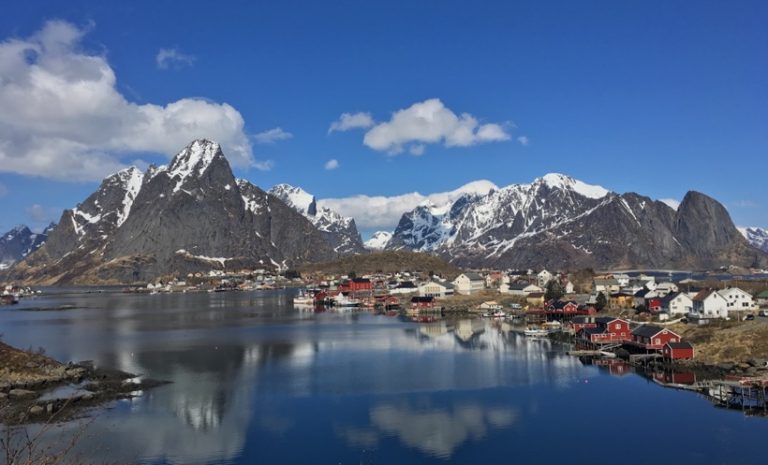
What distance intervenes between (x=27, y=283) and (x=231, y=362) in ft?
614

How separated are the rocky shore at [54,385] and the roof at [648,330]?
89.6ft

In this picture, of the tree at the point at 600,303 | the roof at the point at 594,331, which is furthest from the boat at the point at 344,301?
the roof at the point at 594,331

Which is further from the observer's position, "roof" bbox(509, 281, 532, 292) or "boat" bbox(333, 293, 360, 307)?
"boat" bbox(333, 293, 360, 307)

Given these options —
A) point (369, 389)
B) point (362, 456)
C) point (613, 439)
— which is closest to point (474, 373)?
point (369, 389)

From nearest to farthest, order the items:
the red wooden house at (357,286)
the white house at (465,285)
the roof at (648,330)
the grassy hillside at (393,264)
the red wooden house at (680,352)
→ the red wooden house at (680,352)
the roof at (648,330)
the white house at (465,285)
the red wooden house at (357,286)
the grassy hillside at (393,264)

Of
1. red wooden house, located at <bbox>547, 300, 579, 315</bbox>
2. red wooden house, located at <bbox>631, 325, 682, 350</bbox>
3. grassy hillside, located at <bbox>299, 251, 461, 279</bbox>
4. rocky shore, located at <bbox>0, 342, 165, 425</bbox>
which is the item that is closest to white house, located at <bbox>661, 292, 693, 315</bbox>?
red wooden house, located at <bbox>547, 300, 579, 315</bbox>

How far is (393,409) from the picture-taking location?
25625mm

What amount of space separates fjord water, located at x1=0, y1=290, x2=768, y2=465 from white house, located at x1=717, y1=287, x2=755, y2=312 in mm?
14058

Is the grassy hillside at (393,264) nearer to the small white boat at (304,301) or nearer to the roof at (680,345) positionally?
the small white boat at (304,301)

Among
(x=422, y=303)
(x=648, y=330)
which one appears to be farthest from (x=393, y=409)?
(x=422, y=303)

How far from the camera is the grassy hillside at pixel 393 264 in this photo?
13600 centimetres

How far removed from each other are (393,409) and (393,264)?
372 feet

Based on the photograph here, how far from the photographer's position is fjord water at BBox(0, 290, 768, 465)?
67.6 feet

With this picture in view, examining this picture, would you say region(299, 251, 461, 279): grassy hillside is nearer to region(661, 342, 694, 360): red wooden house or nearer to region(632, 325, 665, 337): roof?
region(632, 325, 665, 337): roof
